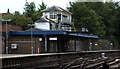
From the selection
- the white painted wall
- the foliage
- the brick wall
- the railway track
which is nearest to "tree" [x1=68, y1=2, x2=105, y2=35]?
the white painted wall

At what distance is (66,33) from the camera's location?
29.2m

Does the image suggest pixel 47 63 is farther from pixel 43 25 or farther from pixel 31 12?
pixel 31 12

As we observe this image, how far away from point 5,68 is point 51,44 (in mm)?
19447

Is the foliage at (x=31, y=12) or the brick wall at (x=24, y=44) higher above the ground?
the foliage at (x=31, y=12)

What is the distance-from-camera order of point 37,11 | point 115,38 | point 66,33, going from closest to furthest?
point 115,38 → point 66,33 → point 37,11

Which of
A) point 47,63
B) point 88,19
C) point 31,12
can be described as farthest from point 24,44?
point 31,12

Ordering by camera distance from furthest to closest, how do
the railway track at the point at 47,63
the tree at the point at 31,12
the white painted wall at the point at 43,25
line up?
the tree at the point at 31,12, the white painted wall at the point at 43,25, the railway track at the point at 47,63

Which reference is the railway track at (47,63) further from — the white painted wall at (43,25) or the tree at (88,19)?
the tree at (88,19)

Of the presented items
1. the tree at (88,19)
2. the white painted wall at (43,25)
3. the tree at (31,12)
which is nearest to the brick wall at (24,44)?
the white painted wall at (43,25)

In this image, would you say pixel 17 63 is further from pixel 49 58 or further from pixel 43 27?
pixel 43 27

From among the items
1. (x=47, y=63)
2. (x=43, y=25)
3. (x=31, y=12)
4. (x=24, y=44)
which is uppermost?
(x=31, y=12)

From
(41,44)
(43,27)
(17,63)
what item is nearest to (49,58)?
(17,63)

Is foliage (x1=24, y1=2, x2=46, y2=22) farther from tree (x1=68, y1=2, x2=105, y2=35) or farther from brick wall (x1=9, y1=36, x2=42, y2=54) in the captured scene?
brick wall (x1=9, y1=36, x2=42, y2=54)

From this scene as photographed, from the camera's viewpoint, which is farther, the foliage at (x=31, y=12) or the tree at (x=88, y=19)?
the foliage at (x=31, y=12)
